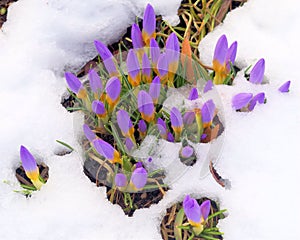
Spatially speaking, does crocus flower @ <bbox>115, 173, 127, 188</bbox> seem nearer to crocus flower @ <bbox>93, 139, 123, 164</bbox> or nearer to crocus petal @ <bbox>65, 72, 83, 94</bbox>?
crocus flower @ <bbox>93, 139, 123, 164</bbox>

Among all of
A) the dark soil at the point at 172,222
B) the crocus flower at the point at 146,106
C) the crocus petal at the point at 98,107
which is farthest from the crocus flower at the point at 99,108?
the dark soil at the point at 172,222

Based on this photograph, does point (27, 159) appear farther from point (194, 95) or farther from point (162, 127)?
point (194, 95)

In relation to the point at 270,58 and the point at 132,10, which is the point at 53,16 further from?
the point at 270,58

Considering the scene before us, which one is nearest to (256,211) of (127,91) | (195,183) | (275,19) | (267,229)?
(267,229)

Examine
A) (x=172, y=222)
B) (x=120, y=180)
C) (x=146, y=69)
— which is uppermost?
(x=146, y=69)

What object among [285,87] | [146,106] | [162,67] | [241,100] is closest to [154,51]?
[162,67]

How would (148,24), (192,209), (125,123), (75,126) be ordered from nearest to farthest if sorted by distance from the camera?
(192,209) → (125,123) → (148,24) → (75,126)

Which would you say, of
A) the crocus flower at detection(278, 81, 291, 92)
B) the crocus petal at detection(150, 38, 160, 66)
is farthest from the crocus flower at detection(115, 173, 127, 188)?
the crocus flower at detection(278, 81, 291, 92)
